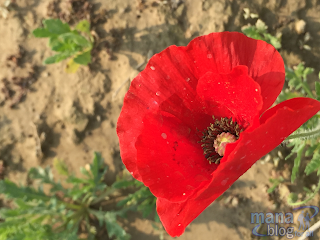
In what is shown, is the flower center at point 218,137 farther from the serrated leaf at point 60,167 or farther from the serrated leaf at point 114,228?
the serrated leaf at point 60,167

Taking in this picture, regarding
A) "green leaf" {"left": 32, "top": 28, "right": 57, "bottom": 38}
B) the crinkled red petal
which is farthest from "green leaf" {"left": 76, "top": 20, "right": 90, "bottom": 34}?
the crinkled red petal

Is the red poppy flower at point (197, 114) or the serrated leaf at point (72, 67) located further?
the serrated leaf at point (72, 67)

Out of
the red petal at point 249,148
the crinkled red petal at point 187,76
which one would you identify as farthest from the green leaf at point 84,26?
the red petal at point 249,148

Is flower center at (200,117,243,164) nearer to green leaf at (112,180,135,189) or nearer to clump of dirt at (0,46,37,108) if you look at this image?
green leaf at (112,180,135,189)

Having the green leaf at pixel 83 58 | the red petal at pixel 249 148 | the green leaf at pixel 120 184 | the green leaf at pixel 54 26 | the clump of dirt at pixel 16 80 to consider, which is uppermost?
the red petal at pixel 249 148

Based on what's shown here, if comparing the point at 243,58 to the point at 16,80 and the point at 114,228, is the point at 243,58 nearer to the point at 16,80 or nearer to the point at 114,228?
the point at 114,228

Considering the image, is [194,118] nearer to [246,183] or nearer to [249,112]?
[249,112]

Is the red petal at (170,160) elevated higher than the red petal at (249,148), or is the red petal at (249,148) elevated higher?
the red petal at (249,148)
